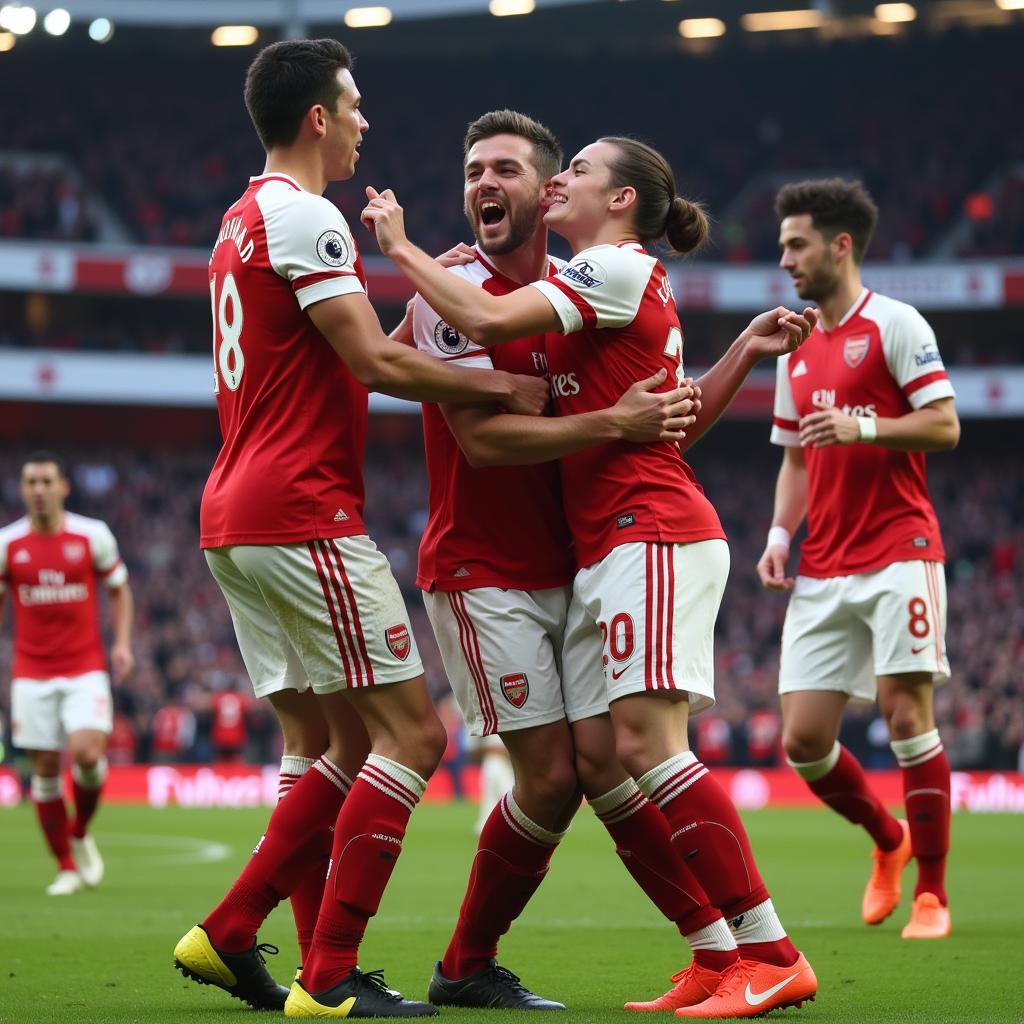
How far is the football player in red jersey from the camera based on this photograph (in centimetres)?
440

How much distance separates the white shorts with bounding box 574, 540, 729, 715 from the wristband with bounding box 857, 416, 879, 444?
1.94m

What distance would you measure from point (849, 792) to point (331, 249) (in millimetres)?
3828

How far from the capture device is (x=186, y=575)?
30.8m

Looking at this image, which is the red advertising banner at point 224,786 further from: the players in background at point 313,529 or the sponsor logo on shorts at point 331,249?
the sponsor logo on shorts at point 331,249

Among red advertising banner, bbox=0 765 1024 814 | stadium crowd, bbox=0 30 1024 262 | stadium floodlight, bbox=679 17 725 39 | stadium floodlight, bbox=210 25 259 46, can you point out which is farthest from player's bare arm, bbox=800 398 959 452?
stadium floodlight, bbox=210 25 259 46

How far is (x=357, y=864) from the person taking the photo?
4438mm

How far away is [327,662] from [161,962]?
2109 millimetres

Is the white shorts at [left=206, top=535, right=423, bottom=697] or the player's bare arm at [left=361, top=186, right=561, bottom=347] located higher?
Answer: the player's bare arm at [left=361, top=186, right=561, bottom=347]

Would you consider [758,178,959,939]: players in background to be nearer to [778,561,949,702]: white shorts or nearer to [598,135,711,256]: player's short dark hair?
[778,561,949,702]: white shorts

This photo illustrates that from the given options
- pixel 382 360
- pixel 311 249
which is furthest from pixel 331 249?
pixel 382 360

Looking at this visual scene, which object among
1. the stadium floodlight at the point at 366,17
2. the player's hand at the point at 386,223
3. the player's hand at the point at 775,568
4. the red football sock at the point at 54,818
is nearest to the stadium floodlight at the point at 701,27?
the stadium floodlight at the point at 366,17

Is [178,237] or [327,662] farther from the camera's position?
[178,237]

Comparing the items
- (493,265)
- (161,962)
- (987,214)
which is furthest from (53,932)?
(987,214)

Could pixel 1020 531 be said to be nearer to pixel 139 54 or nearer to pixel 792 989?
pixel 139 54
